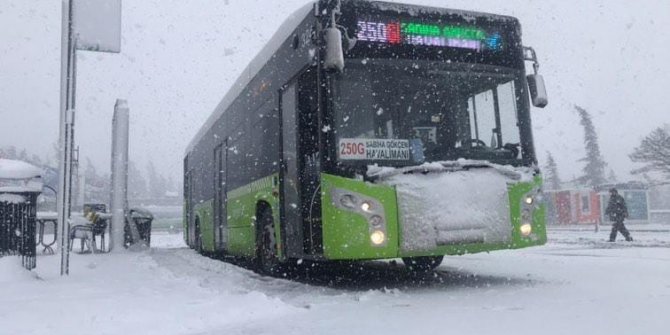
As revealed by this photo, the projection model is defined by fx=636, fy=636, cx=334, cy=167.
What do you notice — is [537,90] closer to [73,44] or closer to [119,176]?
→ [73,44]

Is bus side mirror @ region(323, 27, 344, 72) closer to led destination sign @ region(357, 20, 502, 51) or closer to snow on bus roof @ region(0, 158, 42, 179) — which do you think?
led destination sign @ region(357, 20, 502, 51)

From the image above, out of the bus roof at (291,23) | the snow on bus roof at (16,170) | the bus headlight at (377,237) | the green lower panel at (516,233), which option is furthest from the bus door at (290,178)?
the snow on bus roof at (16,170)

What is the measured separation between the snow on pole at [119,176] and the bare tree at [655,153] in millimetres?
42889

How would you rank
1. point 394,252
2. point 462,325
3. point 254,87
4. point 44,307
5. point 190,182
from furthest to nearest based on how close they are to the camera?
point 190,182 < point 254,87 < point 394,252 < point 44,307 < point 462,325

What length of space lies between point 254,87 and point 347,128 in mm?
3592

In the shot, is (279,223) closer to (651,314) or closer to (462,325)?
(462,325)

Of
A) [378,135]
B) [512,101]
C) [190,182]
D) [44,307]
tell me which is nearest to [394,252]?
[378,135]

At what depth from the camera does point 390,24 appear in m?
7.45

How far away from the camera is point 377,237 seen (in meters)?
6.83

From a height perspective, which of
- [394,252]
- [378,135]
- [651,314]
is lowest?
[651,314]

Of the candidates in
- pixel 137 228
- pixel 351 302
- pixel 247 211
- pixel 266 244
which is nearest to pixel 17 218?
pixel 247 211

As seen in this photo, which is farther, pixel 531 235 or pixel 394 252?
pixel 531 235

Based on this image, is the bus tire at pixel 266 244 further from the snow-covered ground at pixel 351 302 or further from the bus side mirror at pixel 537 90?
the bus side mirror at pixel 537 90

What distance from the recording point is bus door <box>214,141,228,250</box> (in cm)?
1243
